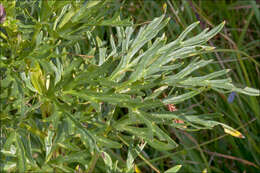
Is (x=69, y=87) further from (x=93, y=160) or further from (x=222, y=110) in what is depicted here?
(x=222, y=110)

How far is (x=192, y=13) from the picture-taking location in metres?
2.34

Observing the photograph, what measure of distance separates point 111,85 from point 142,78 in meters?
0.12

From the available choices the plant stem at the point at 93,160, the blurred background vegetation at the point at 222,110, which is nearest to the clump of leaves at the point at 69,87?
the plant stem at the point at 93,160

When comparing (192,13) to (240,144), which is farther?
(192,13)

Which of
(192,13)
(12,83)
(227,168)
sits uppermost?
(192,13)

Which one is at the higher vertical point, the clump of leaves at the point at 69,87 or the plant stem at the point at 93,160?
the clump of leaves at the point at 69,87

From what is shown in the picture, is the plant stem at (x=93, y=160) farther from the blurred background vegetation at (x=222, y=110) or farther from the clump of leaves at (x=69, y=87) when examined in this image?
the blurred background vegetation at (x=222, y=110)

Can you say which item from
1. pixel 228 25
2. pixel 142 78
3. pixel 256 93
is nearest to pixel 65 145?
pixel 142 78

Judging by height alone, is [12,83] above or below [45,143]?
above

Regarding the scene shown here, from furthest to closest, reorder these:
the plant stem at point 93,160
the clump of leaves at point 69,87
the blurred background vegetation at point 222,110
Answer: the blurred background vegetation at point 222,110, the plant stem at point 93,160, the clump of leaves at point 69,87

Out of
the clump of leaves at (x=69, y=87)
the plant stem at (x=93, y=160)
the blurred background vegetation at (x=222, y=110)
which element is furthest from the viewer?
the blurred background vegetation at (x=222, y=110)

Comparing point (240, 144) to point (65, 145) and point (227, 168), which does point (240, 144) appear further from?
point (65, 145)

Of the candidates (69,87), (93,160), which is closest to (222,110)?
(93,160)

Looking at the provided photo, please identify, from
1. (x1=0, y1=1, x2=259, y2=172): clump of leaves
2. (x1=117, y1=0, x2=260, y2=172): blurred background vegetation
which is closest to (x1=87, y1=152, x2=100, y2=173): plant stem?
(x1=0, y1=1, x2=259, y2=172): clump of leaves
